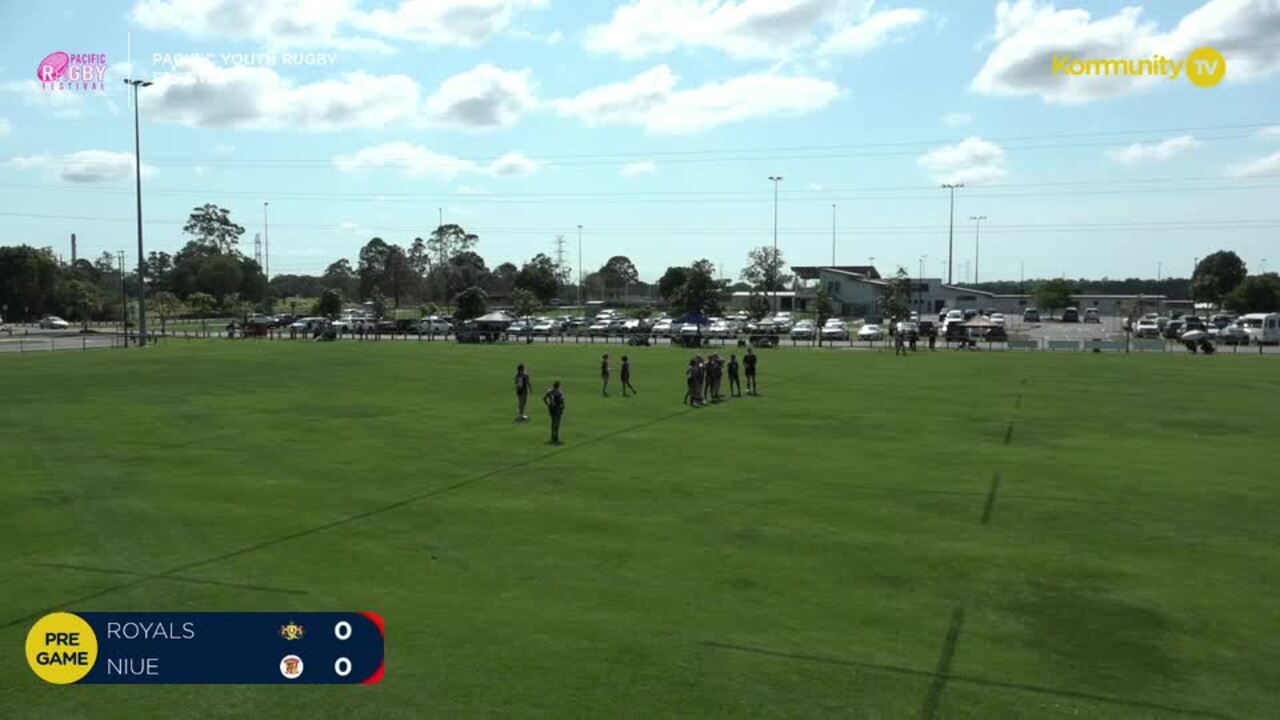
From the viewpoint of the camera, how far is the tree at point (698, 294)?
75625mm

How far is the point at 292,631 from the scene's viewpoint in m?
9.54

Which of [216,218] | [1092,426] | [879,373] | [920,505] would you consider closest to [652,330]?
[879,373]

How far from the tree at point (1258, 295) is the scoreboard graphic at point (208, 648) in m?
113

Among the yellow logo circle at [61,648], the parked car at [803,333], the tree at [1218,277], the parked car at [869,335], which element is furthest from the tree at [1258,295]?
the yellow logo circle at [61,648]

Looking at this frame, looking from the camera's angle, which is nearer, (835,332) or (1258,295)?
(835,332)

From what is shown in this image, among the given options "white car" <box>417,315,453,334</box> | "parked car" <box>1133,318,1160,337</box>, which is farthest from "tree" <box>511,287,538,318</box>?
"parked car" <box>1133,318,1160,337</box>

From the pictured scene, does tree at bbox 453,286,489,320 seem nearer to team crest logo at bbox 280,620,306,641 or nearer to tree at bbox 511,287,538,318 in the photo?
tree at bbox 511,287,538,318

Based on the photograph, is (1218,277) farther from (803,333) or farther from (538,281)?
(538,281)

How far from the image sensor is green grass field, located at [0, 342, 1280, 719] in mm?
8414

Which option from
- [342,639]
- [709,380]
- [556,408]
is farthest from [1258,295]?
[342,639]

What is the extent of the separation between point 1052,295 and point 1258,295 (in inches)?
1538

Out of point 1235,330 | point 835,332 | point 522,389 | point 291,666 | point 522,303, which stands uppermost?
point 522,303

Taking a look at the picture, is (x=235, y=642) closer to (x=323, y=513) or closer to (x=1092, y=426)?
(x=323, y=513)

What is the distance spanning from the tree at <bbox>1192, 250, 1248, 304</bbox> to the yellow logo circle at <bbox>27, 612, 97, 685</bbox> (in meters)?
137
